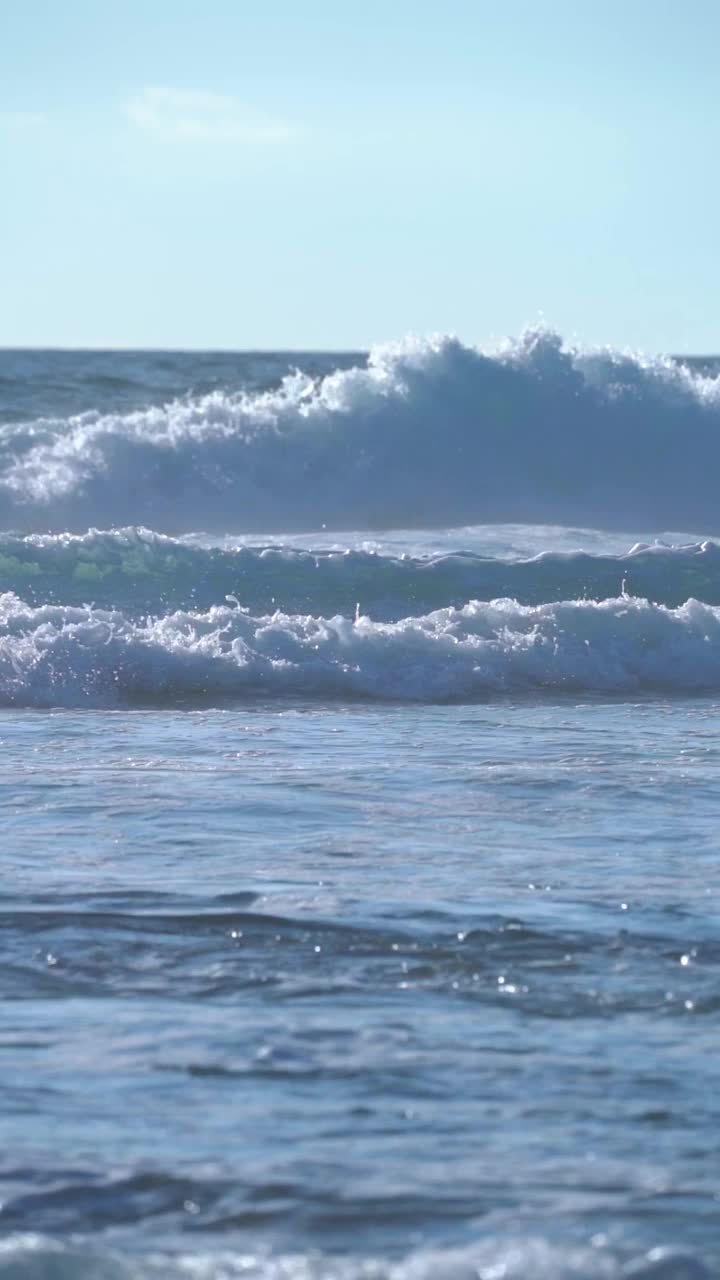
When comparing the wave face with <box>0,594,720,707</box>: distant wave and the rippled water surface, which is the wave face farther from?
the rippled water surface

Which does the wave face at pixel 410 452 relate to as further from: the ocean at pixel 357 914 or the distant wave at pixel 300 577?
the distant wave at pixel 300 577

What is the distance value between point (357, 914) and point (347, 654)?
4797 millimetres

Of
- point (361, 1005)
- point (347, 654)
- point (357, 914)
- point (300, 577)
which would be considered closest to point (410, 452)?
point (300, 577)

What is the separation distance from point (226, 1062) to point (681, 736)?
4269 millimetres

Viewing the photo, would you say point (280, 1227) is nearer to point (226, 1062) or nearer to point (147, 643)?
point (226, 1062)

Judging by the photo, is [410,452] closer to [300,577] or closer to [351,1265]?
[300,577]

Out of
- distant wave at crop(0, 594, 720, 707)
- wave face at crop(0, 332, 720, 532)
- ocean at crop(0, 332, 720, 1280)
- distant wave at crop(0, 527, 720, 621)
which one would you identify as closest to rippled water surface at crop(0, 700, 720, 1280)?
ocean at crop(0, 332, 720, 1280)

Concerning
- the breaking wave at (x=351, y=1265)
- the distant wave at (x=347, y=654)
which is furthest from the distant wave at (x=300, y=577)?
the breaking wave at (x=351, y=1265)

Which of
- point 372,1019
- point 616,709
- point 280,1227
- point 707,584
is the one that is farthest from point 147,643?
point 280,1227

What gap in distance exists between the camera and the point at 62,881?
14.8 feet

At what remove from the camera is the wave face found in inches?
601

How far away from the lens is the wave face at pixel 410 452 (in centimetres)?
1526

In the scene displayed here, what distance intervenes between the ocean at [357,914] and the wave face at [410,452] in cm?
347

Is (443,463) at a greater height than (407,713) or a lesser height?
greater
